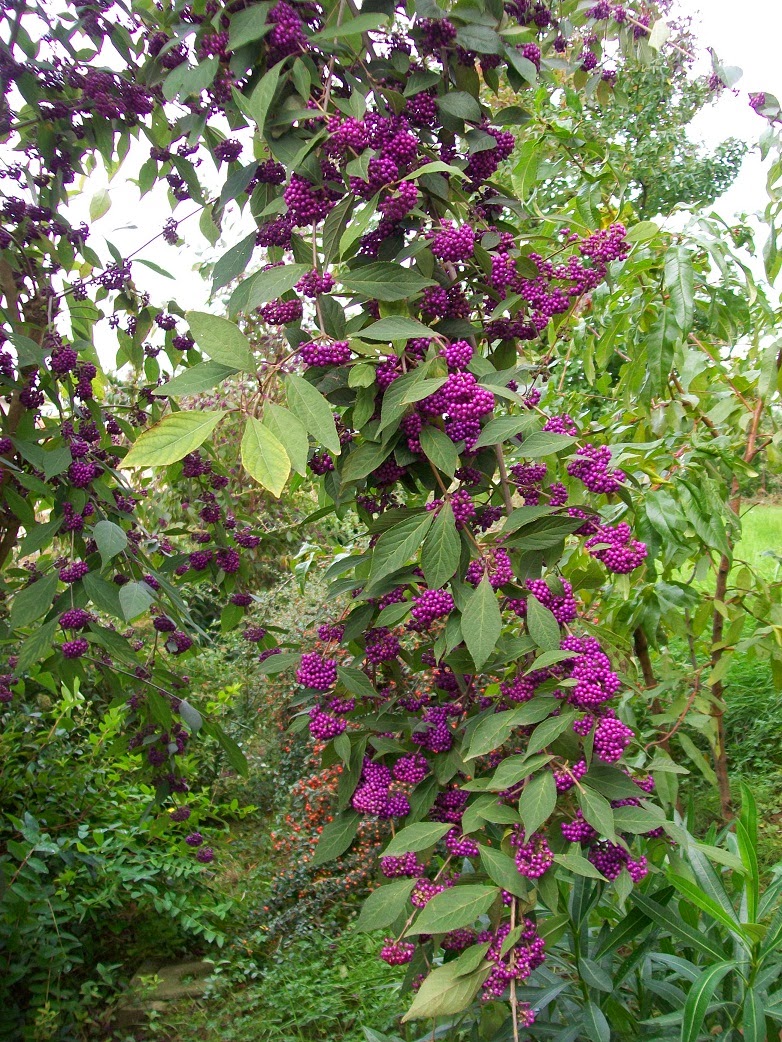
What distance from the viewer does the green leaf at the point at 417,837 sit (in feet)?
2.84

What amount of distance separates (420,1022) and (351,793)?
120 cm

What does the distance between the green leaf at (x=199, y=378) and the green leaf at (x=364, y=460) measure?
0.67ft

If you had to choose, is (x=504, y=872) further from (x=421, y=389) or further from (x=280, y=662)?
(x=421, y=389)

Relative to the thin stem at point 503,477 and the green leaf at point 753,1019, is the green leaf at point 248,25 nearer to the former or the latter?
the thin stem at point 503,477

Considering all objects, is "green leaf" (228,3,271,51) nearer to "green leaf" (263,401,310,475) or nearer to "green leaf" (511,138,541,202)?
"green leaf" (263,401,310,475)

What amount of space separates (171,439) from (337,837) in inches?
21.1

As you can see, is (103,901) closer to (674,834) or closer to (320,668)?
(320,668)

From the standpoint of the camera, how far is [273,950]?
9.89 ft

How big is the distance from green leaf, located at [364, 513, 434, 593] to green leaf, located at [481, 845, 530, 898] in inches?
11.9

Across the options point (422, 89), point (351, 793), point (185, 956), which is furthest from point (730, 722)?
point (422, 89)

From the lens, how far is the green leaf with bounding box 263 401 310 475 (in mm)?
710

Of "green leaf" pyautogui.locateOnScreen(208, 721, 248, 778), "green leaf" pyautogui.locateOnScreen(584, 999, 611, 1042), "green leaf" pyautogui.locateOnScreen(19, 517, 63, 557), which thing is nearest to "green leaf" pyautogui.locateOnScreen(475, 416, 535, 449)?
"green leaf" pyautogui.locateOnScreen(19, 517, 63, 557)

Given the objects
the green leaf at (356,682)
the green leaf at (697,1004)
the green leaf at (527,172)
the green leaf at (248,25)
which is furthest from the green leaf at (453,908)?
the green leaf at (527,172)

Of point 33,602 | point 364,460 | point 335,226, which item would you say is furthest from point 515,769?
point 33,602
